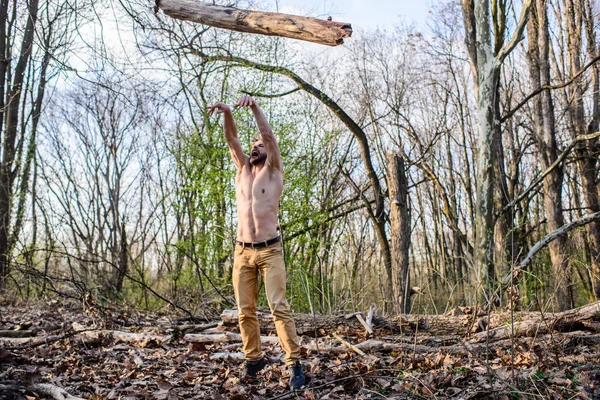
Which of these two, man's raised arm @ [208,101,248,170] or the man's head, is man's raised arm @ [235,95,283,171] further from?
man's raised arm @ [208,101,248,170]

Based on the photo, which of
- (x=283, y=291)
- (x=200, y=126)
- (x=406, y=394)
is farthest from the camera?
(x=200, y=126)

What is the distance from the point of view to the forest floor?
14.4ft

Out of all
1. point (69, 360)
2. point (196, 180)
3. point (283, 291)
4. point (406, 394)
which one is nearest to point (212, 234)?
point (196, 180)

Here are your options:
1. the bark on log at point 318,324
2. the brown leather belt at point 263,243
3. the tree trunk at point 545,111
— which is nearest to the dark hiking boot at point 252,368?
the brown leather belt at point 263,243

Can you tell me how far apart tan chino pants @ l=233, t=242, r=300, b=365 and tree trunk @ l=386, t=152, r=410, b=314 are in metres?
5.58

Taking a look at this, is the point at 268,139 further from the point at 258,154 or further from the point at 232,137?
the point at 232,137

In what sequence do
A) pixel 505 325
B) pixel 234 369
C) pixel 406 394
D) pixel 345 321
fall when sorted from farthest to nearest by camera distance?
pixel 345 321
pixel 505 325
pixel 234 369
pixel 406 394

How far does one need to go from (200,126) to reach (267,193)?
392 inches

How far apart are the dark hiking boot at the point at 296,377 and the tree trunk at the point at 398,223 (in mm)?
5802

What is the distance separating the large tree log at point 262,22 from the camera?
3725mm

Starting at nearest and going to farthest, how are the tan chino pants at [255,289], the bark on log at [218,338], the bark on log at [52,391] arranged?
the bark on log at [52,391]
the tan chino pants at [255,289]
the bark on log at [218,338]

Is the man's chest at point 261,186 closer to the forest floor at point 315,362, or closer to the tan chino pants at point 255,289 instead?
the tan chino pants at point 255,289

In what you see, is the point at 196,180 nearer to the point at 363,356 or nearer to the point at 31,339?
the point at 31,339

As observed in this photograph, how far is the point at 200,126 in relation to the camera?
48.6 feet
